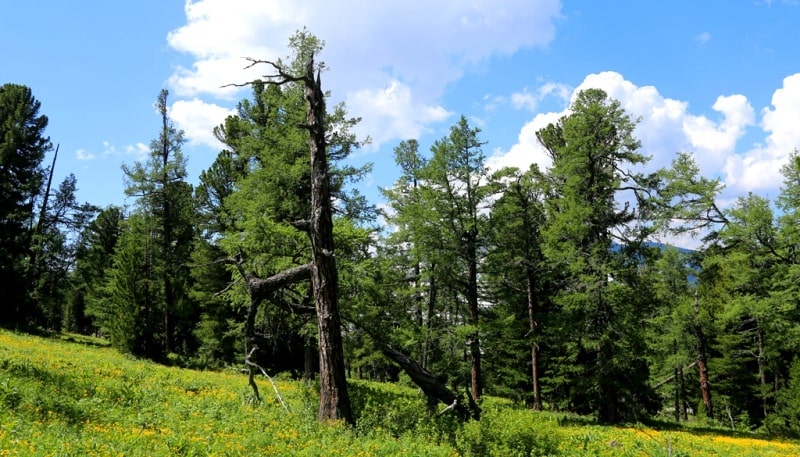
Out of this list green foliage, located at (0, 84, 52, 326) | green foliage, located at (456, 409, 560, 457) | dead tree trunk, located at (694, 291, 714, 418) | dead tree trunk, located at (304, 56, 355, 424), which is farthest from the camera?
dead tree trunk, located at (694, 291, 714, 418)

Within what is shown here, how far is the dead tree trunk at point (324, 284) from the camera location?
859cm

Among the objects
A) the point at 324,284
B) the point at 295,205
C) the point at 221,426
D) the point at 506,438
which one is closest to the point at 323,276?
the point at 324,284

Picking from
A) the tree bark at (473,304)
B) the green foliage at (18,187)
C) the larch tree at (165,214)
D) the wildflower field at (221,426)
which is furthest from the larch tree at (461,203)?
the green foliage at (18,187)

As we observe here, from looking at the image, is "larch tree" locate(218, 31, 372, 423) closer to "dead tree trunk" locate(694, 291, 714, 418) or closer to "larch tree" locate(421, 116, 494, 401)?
"larch tree" locate(421, 116, 494, 401)

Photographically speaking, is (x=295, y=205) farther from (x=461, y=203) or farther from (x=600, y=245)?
(x=600, y=245)

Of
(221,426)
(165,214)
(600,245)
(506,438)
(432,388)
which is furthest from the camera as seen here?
(165,214)

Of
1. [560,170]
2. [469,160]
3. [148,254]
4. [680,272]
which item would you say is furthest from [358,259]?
[680,272]

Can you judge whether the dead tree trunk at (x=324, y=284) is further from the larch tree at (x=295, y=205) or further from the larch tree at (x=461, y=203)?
the larch tree at (x=461, y=203)

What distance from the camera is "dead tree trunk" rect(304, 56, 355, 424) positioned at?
859 centimetres

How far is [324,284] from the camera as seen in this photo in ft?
29.4

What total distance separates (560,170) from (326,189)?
1376 cm

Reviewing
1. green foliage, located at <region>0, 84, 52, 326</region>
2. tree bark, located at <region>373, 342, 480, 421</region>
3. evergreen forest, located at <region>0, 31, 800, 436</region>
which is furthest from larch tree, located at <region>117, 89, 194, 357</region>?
tree bark, located at <region>373, 342, 480, 421</region>

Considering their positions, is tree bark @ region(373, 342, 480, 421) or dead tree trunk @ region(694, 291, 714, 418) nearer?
tree bark @ region(373, 342, 480, 421)

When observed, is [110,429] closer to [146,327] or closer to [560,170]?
[560,170]
